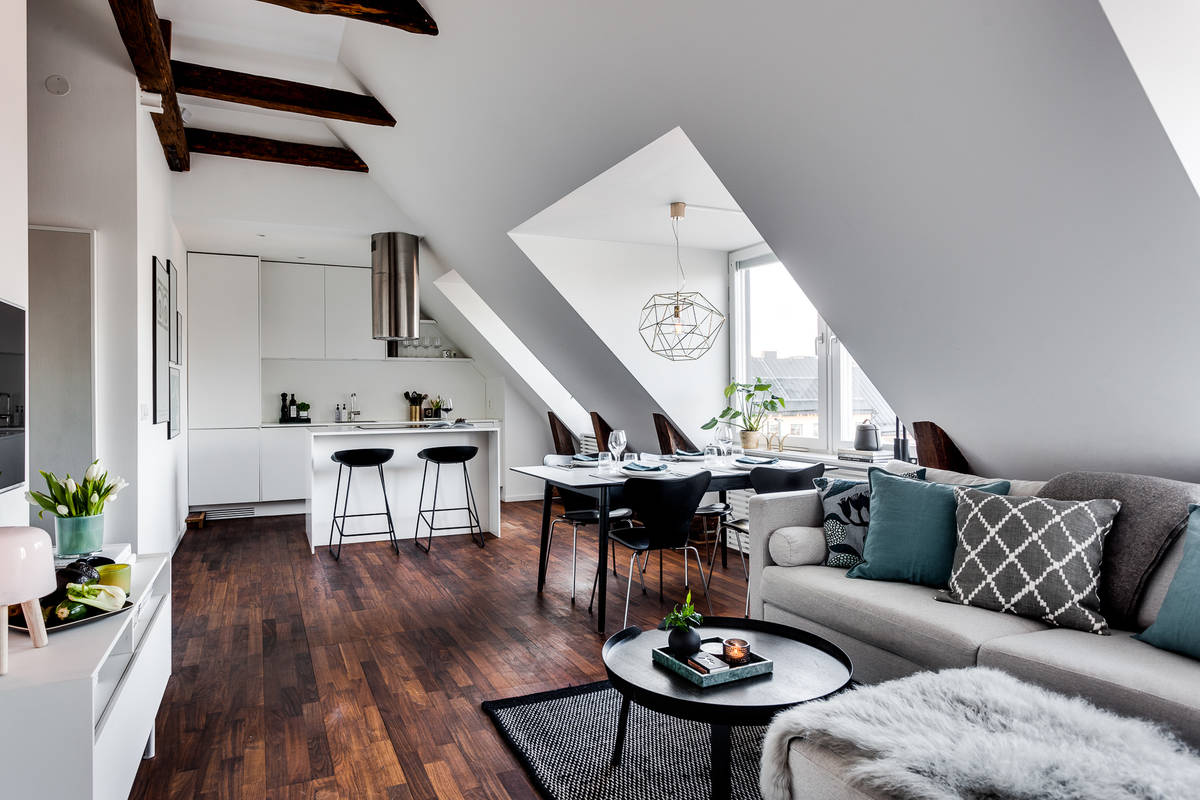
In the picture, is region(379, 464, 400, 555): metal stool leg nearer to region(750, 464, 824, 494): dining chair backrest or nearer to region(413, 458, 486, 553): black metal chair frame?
region(413, 458, 486, 553): black metal chair frame

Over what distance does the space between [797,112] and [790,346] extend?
9.71ft

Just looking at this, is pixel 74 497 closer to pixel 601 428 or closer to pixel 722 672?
pixel 722 672

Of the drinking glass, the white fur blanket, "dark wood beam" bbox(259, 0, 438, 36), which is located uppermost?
"dark wood beam" bbox(259, 0, 438, 36)

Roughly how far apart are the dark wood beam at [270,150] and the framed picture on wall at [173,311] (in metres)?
0.90

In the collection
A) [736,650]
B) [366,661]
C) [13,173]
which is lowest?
[366,661]

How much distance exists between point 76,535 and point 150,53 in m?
2.46

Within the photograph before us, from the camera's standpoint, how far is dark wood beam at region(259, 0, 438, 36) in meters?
3.38

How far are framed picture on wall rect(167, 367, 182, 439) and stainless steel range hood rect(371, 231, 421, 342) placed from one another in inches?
62.9

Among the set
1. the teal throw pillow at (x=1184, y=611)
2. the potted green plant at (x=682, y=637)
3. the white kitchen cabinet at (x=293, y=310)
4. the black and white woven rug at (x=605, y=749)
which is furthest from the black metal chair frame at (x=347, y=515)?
the teal throw pillow at (x=1184, y=611)

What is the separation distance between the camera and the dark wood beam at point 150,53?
3.27 meters

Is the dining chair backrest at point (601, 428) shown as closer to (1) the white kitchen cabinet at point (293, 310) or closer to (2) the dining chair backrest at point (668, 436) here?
(2) the dining chair backrest at point (668, 436)

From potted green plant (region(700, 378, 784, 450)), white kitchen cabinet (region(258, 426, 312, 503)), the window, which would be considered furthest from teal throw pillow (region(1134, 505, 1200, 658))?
white kitchen cabinet (region(258, 426, 312, 503))

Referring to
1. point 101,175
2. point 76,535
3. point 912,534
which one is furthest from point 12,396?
point 912,534

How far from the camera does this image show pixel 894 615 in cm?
251
